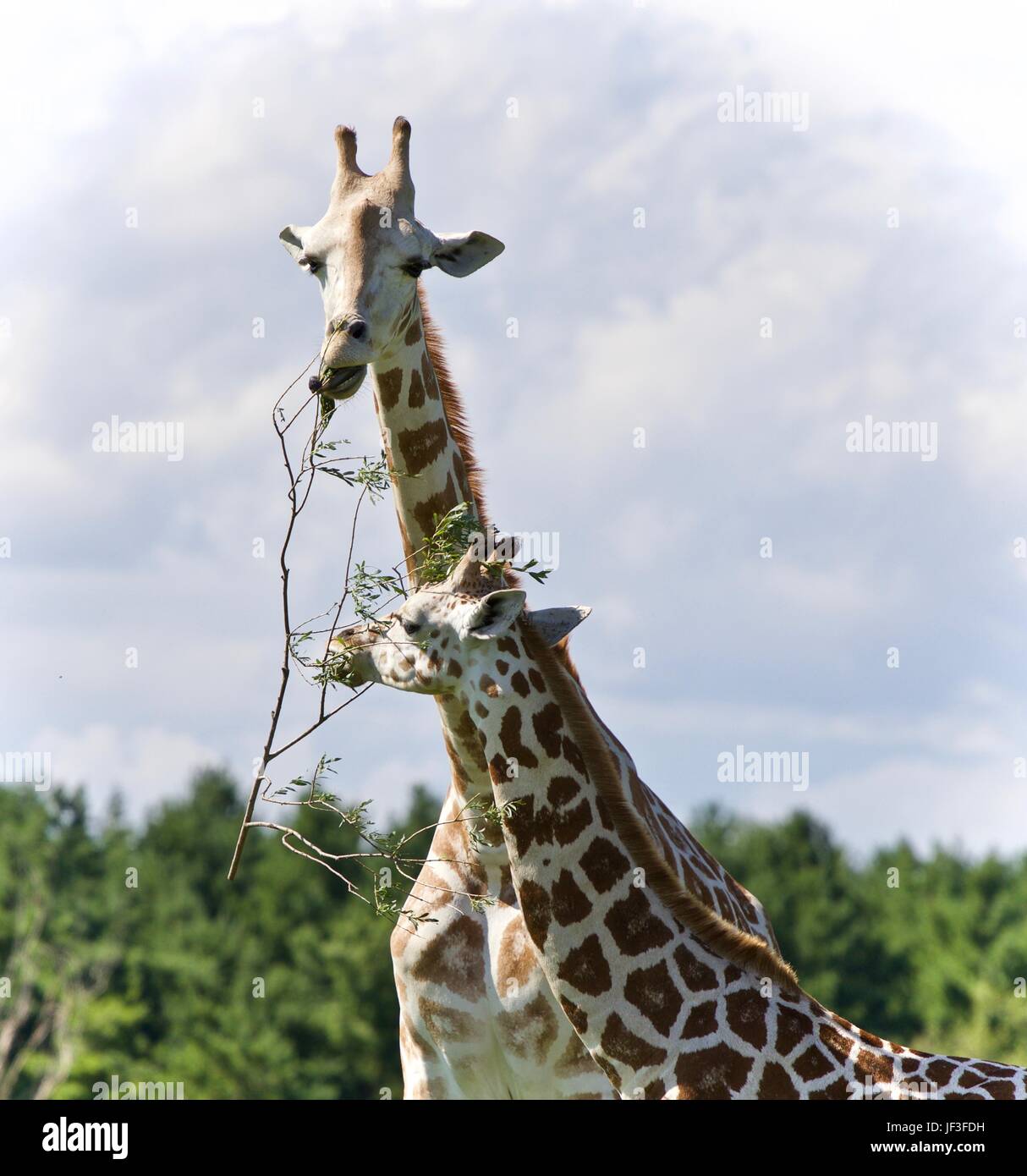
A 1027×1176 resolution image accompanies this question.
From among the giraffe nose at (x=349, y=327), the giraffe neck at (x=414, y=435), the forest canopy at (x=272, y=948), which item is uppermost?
the giraffe nose at (x=349, y=327)

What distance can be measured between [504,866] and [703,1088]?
2426mm

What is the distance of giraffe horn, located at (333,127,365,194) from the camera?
33.7ft

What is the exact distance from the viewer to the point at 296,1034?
5375 centimetres

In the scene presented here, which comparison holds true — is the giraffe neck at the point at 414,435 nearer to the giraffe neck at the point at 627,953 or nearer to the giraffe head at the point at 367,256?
the giraffe head at the point at 367,256

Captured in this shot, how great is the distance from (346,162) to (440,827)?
406 cm

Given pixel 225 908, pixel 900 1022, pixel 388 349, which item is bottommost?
pixel 900 1022

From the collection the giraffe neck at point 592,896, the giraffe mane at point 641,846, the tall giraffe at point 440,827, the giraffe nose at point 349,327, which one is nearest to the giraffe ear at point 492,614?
the giraffe neck at point 592,896

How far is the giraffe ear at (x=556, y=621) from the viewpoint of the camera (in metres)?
8.77

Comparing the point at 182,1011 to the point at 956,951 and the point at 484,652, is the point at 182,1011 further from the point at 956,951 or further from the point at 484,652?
the point at 484,652

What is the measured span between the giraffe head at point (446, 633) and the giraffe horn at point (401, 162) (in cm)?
255

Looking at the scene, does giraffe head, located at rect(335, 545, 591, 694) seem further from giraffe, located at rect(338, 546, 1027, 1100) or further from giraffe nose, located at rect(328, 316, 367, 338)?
giraffe nose, located at rect(328, 316, 367, 338)
